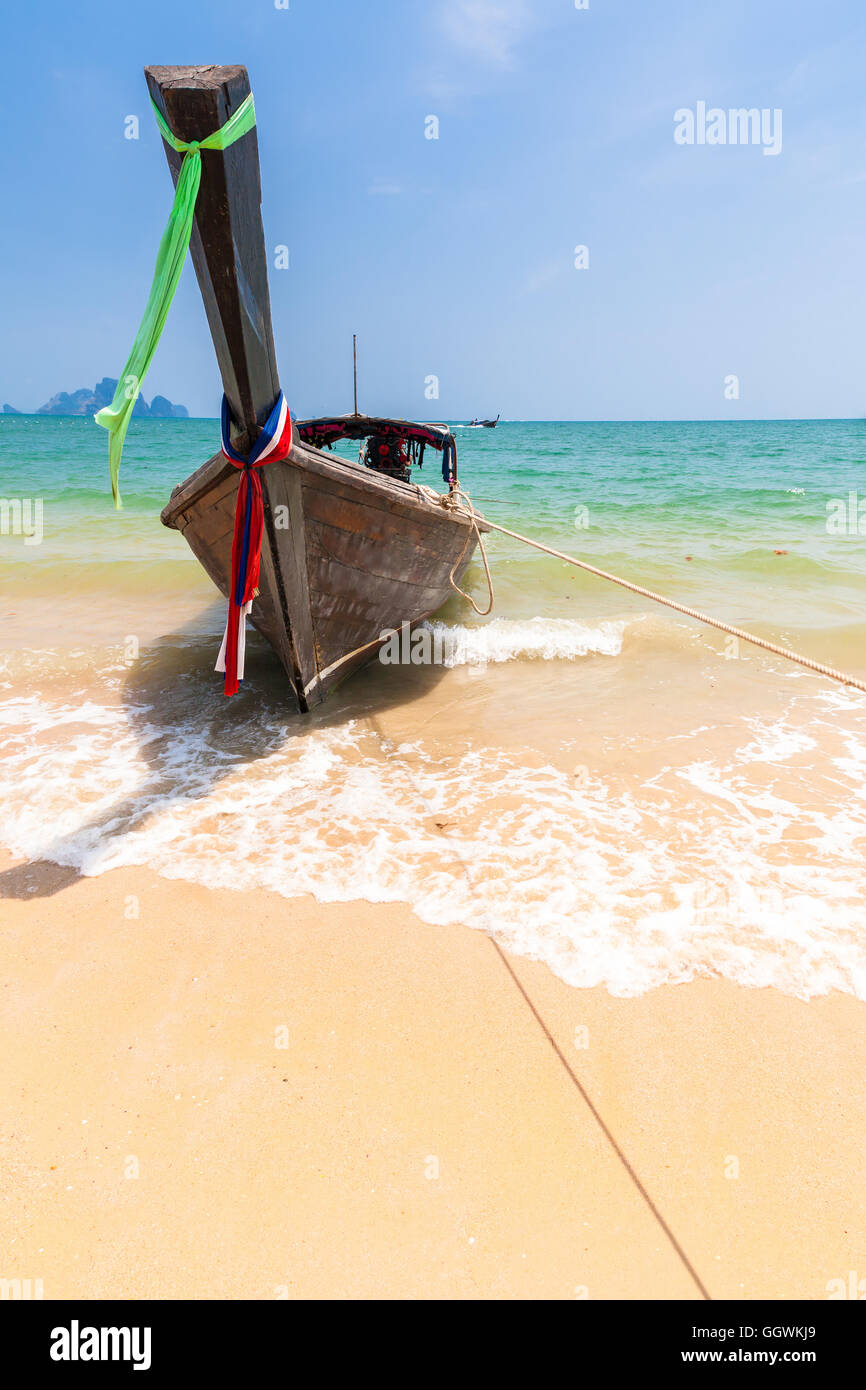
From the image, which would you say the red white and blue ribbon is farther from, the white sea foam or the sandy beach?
the sandy beach

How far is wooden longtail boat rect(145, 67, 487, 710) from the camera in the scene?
3.09 metres

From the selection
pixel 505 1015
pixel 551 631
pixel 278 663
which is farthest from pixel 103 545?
pixel 505 1015

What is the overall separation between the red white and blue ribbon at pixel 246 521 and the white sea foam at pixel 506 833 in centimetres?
98

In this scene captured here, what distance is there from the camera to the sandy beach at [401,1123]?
1.95 metres

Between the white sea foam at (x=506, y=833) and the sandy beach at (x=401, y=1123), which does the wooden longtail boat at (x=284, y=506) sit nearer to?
the white sea foam at (x=506, y=833)

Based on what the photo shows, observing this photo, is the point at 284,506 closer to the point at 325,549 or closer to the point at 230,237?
the point at 325,549

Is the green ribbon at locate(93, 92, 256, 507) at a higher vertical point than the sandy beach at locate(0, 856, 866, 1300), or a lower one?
higher

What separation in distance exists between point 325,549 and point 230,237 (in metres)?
2.36

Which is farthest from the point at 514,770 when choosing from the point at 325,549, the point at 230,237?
the point at 230,237

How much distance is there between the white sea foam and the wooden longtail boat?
101 centimetres

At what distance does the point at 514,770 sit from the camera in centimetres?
496

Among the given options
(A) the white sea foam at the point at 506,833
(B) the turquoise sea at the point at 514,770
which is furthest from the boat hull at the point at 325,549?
(A) the white sea foam at the point at 506,833

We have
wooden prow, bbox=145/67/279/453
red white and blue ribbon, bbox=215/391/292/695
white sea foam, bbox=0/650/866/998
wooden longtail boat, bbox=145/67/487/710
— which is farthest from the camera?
red white and blue ribbon, bbox=215/391/292/695

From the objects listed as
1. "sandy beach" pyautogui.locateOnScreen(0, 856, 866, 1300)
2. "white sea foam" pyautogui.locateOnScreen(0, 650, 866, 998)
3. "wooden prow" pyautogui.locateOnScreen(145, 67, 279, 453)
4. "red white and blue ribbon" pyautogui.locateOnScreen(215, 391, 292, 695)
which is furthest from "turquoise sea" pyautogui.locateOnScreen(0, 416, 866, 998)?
"wooden prow" pyautogui.locateOnScreen(145, 67, 279, 453)
